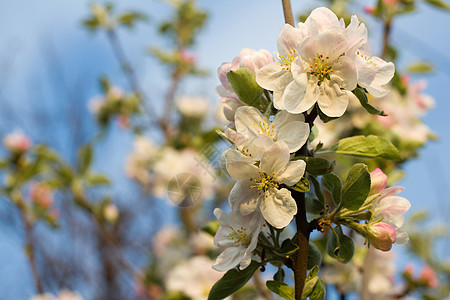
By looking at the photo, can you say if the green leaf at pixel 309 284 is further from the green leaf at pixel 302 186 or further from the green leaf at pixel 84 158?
the green leaf at pixel 84 158

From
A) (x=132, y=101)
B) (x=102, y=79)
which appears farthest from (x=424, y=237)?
(x=102, y=79)

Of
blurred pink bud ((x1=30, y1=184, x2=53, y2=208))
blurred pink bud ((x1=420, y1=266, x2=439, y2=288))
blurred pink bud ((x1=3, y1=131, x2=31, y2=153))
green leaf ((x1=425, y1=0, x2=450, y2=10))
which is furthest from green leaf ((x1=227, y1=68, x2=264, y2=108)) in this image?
blurred pink bud ((x1=3, y1=131, x2=31, y2=153))

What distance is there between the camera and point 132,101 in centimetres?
240

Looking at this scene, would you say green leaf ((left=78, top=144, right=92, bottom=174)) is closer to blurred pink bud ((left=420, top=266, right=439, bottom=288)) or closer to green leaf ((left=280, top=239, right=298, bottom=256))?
blurred pink bud ((left=420, top=266, right=439, bottom=288))

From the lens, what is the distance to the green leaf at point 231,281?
1.87 ft

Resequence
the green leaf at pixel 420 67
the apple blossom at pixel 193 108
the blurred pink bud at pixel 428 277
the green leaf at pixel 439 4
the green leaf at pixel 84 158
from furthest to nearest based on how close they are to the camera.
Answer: the apple blossom at pixel 193 108
the green leaf at pixel 84 158
the green leaf at pixel 420 67
the green leaf at pixel 439 4
the blurred pink bud at pixel 428 277

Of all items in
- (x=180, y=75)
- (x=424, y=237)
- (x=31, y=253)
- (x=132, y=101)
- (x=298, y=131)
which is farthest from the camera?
(x=424, y=237)

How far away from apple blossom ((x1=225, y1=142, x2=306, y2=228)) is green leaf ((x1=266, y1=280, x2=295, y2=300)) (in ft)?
0.28

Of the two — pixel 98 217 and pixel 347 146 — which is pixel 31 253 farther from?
pixel 347 146

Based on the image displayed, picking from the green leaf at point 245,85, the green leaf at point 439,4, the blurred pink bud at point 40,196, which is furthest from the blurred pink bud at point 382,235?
the blurred pink bud at point 40,196

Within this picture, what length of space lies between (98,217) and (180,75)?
1.06 meters

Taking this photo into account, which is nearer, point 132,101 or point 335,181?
point 335,181

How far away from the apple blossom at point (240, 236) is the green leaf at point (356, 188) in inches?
4.5

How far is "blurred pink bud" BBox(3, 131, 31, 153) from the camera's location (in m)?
2.09
